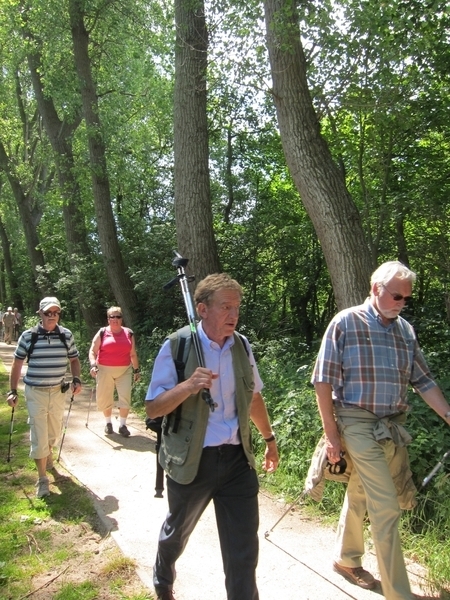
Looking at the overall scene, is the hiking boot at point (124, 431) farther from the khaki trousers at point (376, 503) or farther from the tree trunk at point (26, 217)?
the tree trunk at point (26, 217)

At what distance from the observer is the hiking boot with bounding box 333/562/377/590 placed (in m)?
3.62

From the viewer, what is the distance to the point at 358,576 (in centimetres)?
368

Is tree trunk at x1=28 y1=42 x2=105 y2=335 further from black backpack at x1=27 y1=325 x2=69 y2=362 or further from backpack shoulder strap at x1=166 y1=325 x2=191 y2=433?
backpack shoulder strap at x1=166 y1=325 x2=191 y2=433

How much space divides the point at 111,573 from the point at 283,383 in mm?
3626

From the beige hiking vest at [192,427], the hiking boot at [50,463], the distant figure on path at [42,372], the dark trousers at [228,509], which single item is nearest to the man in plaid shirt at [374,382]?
the beige hiking vest at [192,427]

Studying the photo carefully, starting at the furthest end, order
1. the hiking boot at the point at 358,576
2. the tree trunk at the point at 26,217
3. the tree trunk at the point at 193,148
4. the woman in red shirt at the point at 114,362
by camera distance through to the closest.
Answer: the tree trunk at the point at 26,217 → the tree trunk at the point at 193,148 → the woman in red shirt at the point at 114,362 → the hiking boot at the point at 358,576

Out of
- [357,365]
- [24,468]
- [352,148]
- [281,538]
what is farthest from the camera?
[352,148]

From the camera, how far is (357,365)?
3359mm

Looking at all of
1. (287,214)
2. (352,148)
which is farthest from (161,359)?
(287,214)

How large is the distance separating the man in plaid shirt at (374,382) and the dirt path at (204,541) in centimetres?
86

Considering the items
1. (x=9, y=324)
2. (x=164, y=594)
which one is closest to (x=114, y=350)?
(x=164, y=594)

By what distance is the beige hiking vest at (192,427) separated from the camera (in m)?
2.86

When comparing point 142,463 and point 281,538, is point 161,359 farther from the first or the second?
point 142,463

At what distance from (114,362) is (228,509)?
5.05 metres
